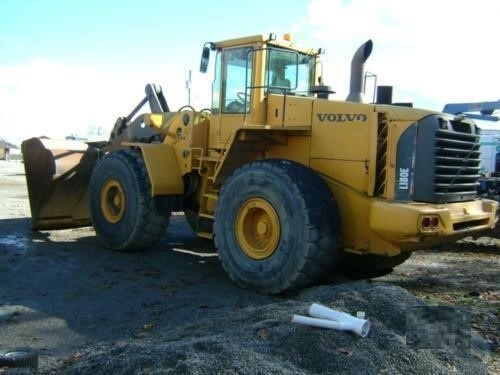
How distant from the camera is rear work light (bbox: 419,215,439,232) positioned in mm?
5980

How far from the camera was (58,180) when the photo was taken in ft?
33.0

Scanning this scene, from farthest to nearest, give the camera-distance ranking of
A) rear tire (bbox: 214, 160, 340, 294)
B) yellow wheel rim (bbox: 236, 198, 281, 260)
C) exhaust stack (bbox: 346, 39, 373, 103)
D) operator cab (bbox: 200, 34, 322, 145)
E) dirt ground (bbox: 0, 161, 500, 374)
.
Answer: operator cab (bbox: 200, 34, 322, 145)
exhaust stack (bbox: 346, 39, 373, 103)
yellow wheel rim (bbox: 236, 198, 281, 260)
rear tire (bbox: 214, 160, 340, 294)
dirt ground (bbox: 0, 161, 500, 374)

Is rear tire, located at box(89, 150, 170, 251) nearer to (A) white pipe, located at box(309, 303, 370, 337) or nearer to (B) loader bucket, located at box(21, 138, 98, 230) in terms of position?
(B) loader bucket, located at box(21, 138, 98, 230)

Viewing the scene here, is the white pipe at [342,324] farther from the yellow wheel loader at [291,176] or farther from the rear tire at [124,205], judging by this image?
the rear tire at [124,205]

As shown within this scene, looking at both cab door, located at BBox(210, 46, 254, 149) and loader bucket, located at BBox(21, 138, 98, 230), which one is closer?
cab door, located at BBox(210, 46, 254, 149)

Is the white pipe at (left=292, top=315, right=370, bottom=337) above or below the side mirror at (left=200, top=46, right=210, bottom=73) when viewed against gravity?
below

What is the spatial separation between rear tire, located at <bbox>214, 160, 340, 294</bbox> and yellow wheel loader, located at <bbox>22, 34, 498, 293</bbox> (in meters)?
0.01

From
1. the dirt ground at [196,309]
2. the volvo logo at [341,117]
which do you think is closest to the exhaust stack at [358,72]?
the volvo logo at [341,117]

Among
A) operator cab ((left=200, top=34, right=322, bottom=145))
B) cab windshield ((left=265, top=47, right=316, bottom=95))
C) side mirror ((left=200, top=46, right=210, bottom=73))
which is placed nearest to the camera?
operator cab ((left=200, top=34, right=322, bottom=145))

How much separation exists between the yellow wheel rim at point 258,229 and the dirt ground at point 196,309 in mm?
500

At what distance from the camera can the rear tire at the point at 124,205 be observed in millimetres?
8617

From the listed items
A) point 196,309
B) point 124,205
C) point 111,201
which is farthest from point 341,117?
point 111,201

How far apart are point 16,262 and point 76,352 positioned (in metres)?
3.67

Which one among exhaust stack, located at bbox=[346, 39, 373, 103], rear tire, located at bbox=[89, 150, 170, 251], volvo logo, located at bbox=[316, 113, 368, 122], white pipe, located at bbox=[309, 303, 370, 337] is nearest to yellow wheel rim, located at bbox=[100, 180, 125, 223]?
rear tire, located at bbox=[89, 150, 170, 251]
